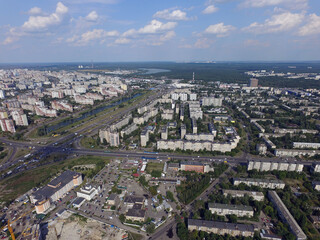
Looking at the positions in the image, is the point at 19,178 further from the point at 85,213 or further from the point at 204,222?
the point at 204,222

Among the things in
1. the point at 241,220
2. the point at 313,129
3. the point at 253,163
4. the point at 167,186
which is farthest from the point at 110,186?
the point at 313,129

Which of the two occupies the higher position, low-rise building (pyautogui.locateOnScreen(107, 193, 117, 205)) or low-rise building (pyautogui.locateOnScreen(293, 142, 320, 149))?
low-rise building (pyautogui.locateOnScreen(293, 142, 320, 149))

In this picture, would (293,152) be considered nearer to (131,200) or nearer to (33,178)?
(131,200)

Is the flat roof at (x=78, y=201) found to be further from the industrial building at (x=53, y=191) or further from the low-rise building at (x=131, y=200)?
the low-rise building at (x=131, y=200)

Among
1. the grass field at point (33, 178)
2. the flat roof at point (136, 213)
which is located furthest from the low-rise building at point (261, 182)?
the grass field at point (33, 178)

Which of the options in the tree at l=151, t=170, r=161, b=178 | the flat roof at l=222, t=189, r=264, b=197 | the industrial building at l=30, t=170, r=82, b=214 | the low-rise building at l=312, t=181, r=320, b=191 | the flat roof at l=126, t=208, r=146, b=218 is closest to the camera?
the flat roof at l=126, t=208, r=146, b=218

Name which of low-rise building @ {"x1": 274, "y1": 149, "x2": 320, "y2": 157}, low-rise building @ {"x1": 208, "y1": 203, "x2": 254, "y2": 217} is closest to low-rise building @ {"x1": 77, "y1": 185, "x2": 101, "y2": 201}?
low-rise building @ {"x1": 208, "y1": 203, "x2": 254, "y2": 217}

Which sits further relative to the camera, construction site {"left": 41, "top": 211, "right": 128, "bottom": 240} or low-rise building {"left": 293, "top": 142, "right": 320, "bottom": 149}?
low-rise building {"left": 293, "top": 142, "right": 320, "bottom": 149}

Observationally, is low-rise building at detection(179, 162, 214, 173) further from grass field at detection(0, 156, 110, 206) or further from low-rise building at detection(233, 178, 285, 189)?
grass field at detection(0, 156, 110, 206)
